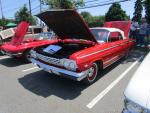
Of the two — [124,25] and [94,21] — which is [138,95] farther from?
[94,21]

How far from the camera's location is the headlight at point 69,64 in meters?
4.26

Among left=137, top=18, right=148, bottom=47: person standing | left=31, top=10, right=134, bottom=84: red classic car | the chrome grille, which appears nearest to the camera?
left=31, top=10, right=134, bottom=84: red classic car

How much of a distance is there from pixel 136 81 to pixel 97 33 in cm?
377

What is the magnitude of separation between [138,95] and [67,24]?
3.66m

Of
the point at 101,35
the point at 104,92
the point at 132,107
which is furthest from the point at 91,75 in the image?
the point at 132,107

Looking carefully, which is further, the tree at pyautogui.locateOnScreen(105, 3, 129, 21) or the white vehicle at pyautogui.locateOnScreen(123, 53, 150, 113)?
the tree at pyautogui.locateOnScreen(105, 3, 129, 21)

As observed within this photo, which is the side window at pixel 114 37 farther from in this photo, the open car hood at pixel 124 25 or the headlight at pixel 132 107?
the headlight at pixel 132 107

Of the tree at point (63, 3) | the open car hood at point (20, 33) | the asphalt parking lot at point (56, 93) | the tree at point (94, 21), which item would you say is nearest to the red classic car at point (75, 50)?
the asphalt parking lot at point (56, 93)

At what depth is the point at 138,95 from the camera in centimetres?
218

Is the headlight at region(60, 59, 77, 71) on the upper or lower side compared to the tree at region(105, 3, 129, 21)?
lower

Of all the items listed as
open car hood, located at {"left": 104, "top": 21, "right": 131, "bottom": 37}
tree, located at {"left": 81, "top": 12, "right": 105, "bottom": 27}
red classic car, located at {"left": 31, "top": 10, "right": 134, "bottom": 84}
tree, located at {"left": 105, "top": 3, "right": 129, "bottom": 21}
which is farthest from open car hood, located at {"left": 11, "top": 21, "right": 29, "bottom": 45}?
tree, located at {"left": 105, "top": 3, "right": 129, "bottom": 21}

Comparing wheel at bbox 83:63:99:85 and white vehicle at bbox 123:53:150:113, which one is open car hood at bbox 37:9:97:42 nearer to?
wheel at bbox 83:63:99:85

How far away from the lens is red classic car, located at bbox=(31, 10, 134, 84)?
4.41 m

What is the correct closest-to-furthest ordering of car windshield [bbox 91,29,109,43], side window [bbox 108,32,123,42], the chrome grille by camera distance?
1. the chrome grille
2. car windshield [bbox 91,29,109,43]
3. side window [bbox 108,32,123,42]
